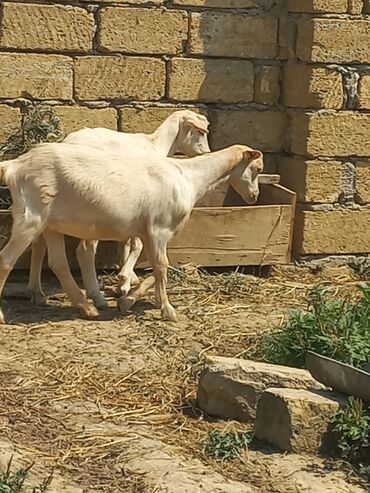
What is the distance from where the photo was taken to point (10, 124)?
28.6 feet

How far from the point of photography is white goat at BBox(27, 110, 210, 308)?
8.12m

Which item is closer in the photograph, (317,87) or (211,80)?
(317,87)

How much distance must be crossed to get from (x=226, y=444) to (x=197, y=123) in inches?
142

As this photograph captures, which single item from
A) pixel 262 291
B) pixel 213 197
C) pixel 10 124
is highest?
pixel 10 124

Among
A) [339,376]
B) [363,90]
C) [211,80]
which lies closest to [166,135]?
[211,80]

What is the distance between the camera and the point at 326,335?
6.24 meters

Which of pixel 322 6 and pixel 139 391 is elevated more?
pixel 322 6

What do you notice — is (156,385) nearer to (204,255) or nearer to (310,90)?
(204,255)

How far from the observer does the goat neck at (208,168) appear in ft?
26.2

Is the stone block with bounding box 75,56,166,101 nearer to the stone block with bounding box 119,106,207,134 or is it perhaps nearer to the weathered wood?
the stone block with bounding box 119,106,207,134

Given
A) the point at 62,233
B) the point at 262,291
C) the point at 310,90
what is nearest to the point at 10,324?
the point at 62,233

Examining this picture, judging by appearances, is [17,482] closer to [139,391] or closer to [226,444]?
[226,444]

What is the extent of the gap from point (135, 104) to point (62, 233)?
5.66 feet

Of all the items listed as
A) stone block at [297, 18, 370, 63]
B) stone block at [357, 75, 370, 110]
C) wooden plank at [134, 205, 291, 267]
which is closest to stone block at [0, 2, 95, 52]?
wooden plank at [134, 205, 291, 267]
